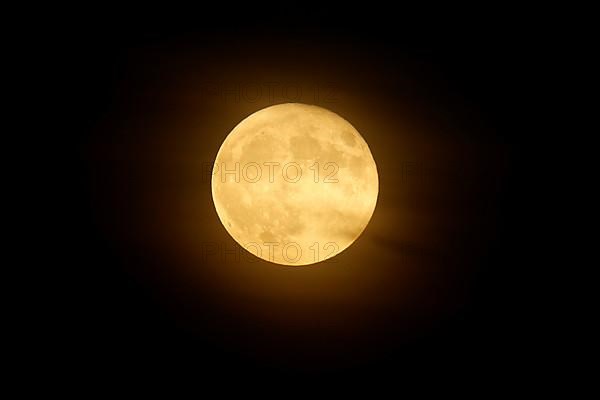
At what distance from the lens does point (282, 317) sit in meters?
2.13

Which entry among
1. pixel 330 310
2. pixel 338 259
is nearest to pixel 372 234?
pixel 338 259

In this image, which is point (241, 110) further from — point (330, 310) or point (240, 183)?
point (330, 310)

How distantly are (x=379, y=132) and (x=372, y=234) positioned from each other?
0.43 metres

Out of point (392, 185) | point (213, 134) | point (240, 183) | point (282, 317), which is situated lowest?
point (282, 317)

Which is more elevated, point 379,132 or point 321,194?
point 379,132

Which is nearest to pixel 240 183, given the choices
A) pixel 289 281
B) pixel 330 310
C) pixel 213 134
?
pixel 213 134

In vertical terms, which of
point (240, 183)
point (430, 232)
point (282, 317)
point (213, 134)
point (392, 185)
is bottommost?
point (282, 317)

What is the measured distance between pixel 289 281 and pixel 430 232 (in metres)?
0.64

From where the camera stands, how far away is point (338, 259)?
6.82 feet

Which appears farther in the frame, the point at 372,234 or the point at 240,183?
the point at 372,234

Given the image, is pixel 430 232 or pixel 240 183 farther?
pixel 430 232

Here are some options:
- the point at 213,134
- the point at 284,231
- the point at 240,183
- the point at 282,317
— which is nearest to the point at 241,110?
the point at 213,134

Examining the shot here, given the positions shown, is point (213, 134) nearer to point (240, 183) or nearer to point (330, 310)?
point (240, 183)

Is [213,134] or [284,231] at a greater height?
[213,134]
